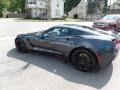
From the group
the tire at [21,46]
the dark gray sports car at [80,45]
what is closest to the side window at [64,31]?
the dark gray sports car at [80,45]

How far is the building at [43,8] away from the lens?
4441cm

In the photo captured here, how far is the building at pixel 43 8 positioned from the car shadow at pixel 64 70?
124ft

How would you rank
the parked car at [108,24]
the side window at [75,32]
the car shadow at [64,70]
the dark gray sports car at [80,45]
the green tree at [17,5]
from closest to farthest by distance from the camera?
the car shadow at [64,70]
the dark gray sports car at [80,45]
the side window at [75,32]
the parked car at [108,24]
the green tree at [17,5]

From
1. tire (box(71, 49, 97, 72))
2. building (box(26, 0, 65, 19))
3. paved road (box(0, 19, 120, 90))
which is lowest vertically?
paved road (box(0, 19, 120, 90))

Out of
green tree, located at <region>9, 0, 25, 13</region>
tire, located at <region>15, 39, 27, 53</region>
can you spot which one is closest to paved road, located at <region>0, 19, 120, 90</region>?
tire, located at <region>15, 39, 27, 53</region>

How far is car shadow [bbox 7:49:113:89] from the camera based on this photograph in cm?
457

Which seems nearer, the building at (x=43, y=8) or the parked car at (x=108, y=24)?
the parked car at (x=108, y=24)

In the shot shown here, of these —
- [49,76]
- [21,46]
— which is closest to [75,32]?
[49,76]

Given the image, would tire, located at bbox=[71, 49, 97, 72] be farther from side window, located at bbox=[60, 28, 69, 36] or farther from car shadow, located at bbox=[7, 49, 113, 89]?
side window, located at bbox=[60, 28, 69, 36]

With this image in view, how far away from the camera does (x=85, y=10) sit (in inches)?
2237

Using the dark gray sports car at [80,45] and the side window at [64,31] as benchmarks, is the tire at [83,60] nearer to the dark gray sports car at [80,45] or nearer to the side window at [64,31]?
the dark gray sports car at [80,45]

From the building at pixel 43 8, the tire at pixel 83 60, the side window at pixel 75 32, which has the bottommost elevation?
the tire at pixel 83 60

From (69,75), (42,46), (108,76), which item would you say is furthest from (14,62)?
(108,76)

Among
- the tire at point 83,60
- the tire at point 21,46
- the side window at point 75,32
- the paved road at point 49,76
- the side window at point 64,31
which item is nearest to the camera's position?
the paved road at point 49,76
